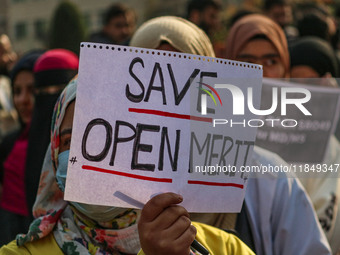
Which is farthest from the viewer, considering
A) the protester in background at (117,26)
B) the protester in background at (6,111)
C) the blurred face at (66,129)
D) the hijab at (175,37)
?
the protester in background at (117,26)

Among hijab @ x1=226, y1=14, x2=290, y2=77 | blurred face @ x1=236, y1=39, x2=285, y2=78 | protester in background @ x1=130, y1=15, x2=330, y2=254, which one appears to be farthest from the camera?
hijab @ x1=226, y1=14, x2=290, y2=77

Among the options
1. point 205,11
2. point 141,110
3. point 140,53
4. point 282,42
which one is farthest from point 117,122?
point 205,11

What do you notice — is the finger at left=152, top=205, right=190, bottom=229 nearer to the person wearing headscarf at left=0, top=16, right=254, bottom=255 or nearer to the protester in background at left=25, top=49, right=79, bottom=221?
the person wearing headscarf at left=0, top=16, right=254, bottom=255

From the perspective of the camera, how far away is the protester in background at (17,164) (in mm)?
4270

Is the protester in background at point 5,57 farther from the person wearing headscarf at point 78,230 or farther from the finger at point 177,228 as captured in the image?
the finger at point 177,228

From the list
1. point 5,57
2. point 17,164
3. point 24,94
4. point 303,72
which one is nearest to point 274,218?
point 303,72

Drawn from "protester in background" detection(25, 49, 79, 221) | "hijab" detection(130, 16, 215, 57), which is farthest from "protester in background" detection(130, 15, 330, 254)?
"protester in background" detection(25, 49, 79, 221)

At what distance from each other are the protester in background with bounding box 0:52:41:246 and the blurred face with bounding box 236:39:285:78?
1.48 metres

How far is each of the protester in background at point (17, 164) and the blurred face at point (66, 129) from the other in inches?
71.2

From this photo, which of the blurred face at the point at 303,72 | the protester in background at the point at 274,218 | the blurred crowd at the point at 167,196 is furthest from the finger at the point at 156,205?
the blurred face at the point at 303,72

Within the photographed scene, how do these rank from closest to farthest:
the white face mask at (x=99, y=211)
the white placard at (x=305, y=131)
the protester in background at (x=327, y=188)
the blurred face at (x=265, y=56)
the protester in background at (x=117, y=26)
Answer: the white face mask at (x=99, y=211) → the white placard at (x=305, y=131) → the protester in background at (x=327, y=188) → the blurred face at (x=265, y=56) → the protester in background at (x=117, y=26)

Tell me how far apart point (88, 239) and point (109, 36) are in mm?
6024

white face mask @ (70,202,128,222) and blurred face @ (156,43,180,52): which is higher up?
blurred face @ (156,43,180,52)

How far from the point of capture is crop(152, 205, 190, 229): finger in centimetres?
183
